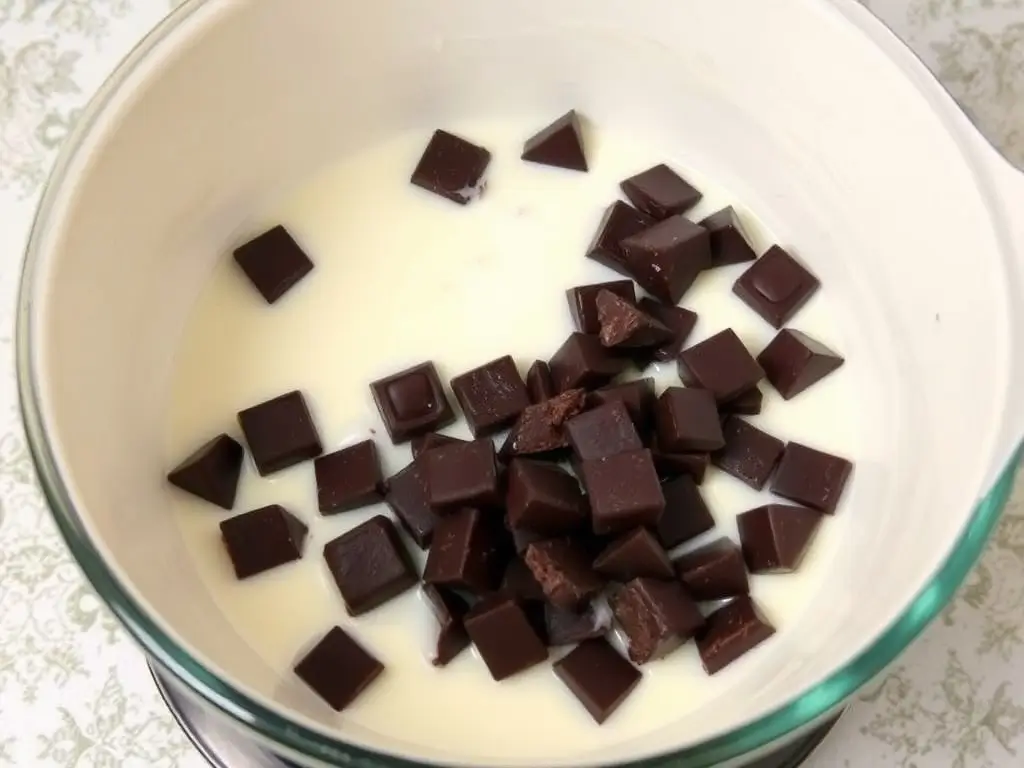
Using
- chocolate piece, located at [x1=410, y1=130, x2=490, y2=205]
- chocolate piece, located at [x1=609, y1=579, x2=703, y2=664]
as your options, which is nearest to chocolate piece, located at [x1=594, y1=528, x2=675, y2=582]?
chocolate piece, located at [x1=609, y1=579, x2=703, y2=664]

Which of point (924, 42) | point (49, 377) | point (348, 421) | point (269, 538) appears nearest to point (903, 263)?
point (924, 42)

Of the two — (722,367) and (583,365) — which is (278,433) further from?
(722,367)

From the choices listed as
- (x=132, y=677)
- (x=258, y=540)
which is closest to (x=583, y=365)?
(x=258, y=540)

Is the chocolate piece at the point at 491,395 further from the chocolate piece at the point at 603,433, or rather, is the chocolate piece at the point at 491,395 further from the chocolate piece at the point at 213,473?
the chocolate piece at the point at 213,473

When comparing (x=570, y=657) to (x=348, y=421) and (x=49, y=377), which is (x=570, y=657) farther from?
(x=49, y=377)

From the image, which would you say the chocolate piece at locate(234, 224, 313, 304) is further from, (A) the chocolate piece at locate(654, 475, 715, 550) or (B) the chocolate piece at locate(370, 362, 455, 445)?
(A) the chocolate piece at locate(654, 475, 715, 550)

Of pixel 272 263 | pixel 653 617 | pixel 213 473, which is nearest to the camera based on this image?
pixel 653 617
